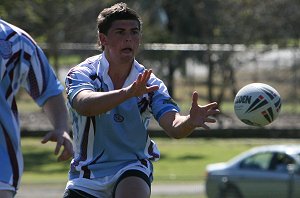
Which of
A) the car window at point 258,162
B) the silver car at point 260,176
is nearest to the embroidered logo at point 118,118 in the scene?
the silver car at point 260,176

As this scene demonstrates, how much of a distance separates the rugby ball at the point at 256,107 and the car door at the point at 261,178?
980 centimetres

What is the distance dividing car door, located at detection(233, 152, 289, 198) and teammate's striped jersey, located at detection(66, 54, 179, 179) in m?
10.5

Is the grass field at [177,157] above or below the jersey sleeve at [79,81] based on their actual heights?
below

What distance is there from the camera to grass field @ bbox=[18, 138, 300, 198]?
2341 cm

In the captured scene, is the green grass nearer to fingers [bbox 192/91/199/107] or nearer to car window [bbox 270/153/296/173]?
car window [bbox 270/153/296/173]

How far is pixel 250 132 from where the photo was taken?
27953mm

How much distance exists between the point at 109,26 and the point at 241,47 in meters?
21.8

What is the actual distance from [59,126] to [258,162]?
12.2m

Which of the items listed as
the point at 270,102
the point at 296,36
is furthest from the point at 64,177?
the point at 270,102

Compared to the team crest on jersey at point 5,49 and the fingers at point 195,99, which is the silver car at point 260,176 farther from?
the team crest on jersey at point 5,49

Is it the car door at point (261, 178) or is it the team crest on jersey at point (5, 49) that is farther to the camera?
the car door at point (261, 178)

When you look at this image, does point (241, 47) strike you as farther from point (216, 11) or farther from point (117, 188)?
point (117, 188)

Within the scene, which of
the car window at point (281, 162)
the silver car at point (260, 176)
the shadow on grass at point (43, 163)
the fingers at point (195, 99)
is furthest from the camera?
the shadow on grass at point (43, 163)

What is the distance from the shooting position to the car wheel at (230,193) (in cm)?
1753
